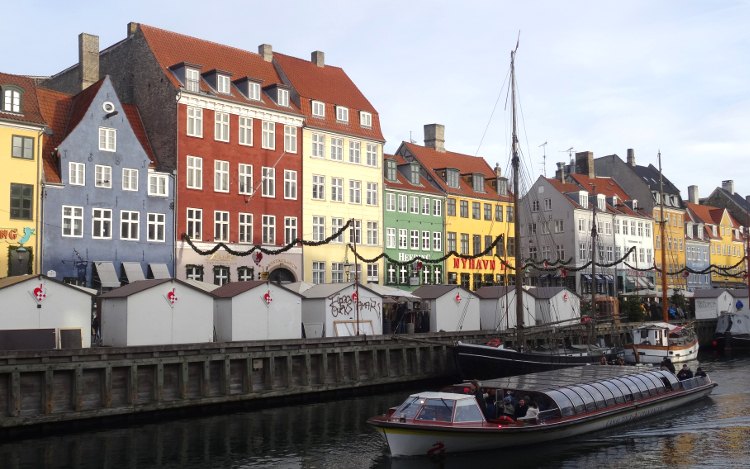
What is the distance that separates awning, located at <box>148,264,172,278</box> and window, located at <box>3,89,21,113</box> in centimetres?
1116

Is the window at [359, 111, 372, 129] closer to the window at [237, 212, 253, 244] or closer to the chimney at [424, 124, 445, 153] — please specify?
the window at [237, 212, 253, 244]

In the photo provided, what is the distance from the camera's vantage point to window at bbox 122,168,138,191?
48875 millimetres

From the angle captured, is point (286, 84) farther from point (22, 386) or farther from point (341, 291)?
point (22, 386)

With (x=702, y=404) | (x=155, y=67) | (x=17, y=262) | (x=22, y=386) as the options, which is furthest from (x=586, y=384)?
(x=155, y=67)

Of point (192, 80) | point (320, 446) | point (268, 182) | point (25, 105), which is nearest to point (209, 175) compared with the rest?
point (268, 182)

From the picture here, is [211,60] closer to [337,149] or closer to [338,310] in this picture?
[337,149]

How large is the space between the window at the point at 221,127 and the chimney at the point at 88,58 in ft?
29.0

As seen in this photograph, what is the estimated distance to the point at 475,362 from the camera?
137ft

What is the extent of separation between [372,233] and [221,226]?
13594mm

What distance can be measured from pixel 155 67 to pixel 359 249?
1911 cm

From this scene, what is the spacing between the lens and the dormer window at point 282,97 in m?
57.1

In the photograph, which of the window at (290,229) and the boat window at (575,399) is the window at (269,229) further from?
the boat window at (575,399)

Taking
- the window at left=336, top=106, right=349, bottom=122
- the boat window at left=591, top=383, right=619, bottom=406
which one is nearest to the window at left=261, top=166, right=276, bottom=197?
the window at left=336, top=106, right=349, bottom=122

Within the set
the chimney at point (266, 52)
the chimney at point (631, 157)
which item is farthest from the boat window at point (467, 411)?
the chimney at point (631, 157)
